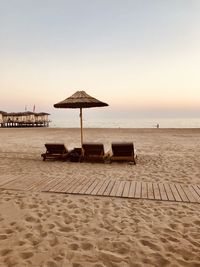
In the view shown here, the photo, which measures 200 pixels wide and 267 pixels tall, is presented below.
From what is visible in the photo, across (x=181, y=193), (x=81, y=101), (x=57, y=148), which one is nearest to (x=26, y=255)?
(x=181, y=193)

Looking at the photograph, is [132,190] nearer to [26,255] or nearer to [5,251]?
[26,255]

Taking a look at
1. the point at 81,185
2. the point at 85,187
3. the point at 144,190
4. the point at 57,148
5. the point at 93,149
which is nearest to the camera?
the point at 144,190

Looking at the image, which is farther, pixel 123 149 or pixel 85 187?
pixel 123 149

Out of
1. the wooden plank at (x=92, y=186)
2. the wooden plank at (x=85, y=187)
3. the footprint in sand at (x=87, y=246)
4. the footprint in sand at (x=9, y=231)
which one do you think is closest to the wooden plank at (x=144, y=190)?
the wooden plank at (x=92, y=186)

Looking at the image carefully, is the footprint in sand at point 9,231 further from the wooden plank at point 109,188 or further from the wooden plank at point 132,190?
the wooden plank at point 132,190

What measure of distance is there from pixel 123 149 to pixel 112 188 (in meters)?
3.75

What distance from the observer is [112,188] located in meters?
6.19

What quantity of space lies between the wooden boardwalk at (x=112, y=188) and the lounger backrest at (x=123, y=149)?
9.44 feet

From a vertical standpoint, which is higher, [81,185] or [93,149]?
[93,149]

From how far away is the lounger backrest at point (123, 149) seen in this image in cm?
968

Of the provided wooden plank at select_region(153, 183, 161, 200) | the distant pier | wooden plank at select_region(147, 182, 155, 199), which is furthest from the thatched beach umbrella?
the distant pier

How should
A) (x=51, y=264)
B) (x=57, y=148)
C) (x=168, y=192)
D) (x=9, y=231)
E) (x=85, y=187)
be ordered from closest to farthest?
(x=51, y=264) → (x=9, y=231) → (x=168, y=192) → (x=85, y=187) → (x=57, y=148)

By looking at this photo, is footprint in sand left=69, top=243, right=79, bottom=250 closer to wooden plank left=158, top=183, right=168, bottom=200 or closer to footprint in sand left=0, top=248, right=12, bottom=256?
footprint in sand left=0, top=248, right=12, bottom=256

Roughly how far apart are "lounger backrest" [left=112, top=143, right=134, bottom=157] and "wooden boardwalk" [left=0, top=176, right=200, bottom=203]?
2.88m
